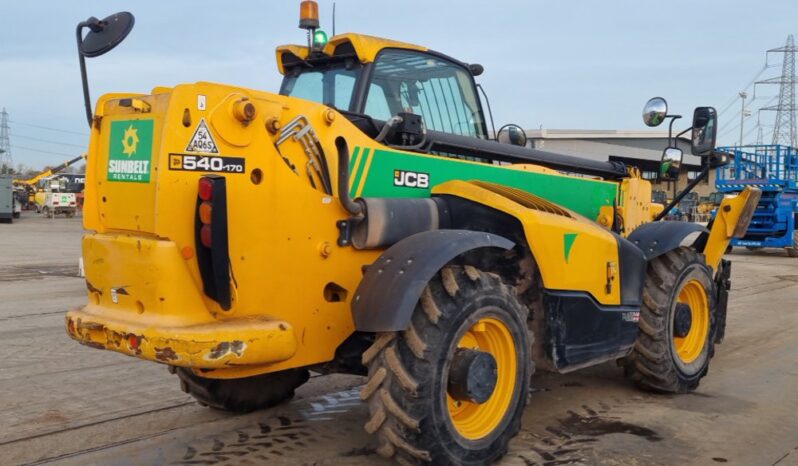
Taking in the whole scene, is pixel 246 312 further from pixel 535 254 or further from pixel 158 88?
pixel 535 254

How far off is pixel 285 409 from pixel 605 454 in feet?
7.32

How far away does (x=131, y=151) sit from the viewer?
12.5 feet

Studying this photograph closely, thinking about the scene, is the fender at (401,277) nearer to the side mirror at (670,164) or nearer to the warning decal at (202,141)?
the warning decal at (202,141)

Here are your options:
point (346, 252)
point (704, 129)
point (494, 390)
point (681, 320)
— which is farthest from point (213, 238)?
point (704, 129)

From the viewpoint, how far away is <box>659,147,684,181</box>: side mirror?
6.44 meters

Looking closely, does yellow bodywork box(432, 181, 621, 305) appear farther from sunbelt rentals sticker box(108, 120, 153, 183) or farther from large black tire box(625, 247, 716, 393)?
sunbelt rentals sticker box(108, 120, 153, 183)

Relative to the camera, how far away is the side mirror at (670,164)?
6441mm

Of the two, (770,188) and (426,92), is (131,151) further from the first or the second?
(770,188)

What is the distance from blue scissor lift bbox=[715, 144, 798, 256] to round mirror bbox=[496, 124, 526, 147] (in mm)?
17785

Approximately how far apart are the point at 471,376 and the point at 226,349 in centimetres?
128

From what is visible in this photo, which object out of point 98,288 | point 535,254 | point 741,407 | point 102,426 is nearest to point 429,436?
point 535,254

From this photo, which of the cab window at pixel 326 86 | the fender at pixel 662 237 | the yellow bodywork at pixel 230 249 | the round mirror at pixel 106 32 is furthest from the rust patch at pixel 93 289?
the fender at pixel 662 237

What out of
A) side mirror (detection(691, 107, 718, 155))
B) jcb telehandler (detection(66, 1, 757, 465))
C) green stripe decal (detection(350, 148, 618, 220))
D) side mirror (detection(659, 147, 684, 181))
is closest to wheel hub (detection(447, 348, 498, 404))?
jcb telehandler (detection(66, 1, 757, 465))

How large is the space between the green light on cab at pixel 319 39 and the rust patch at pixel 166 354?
239cm
